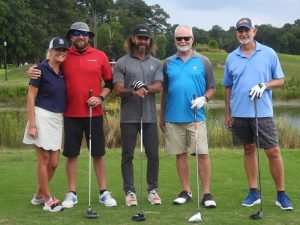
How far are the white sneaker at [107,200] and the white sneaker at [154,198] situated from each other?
15.0 inches

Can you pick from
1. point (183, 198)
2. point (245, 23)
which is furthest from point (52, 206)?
point (245, 23)

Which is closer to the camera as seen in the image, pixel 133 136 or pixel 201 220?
pixel 201 220

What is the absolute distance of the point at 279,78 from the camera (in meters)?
5.43

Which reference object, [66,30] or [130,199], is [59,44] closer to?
[130,199]

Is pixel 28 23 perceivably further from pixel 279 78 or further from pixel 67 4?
pixel 279 78

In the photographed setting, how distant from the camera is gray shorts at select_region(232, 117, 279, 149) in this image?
214 inches

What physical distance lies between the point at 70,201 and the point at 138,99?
1.31 metres

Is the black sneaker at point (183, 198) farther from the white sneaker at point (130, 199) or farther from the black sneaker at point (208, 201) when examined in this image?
the white sneaker at point (130, 199)

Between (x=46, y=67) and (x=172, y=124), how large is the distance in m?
1.49

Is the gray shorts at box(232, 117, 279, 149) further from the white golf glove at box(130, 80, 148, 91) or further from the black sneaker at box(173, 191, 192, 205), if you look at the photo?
the white golf glove at box(130, 80, 148, 91)

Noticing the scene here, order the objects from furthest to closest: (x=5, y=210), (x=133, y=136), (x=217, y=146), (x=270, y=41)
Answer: (x=270, y=41), (x=217, y=146), (x=133, y=136), (x=5, y=210)

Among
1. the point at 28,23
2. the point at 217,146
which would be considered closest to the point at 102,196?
the point at 217,146

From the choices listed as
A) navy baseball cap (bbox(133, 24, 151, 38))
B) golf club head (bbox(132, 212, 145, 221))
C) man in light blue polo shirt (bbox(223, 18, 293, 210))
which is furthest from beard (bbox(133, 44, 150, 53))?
golf club head (bbox(132, 212, 145, 221))

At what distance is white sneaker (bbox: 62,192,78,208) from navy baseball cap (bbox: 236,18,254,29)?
2.51m
